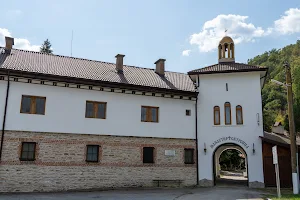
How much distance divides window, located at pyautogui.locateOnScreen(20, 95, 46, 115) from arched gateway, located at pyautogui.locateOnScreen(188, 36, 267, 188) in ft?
A: 32.7

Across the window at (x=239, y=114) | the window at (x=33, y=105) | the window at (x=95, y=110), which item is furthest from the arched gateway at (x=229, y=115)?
the window at (x=33, y=105)

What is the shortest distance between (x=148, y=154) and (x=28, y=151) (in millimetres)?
6977

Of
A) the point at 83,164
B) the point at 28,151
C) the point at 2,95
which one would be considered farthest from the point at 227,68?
the point at 2,95

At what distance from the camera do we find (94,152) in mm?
17031

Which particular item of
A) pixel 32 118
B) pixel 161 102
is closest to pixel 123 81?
pixel 161 102

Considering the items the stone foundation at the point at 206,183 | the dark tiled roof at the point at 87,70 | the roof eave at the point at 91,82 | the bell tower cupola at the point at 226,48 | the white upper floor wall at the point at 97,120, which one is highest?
the bell tower cupola at the point at 226,48

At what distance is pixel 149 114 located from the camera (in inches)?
742

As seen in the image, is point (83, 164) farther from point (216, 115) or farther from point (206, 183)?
point (216, 115)

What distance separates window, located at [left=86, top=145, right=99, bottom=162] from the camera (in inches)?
663

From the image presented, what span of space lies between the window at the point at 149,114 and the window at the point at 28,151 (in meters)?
6.65

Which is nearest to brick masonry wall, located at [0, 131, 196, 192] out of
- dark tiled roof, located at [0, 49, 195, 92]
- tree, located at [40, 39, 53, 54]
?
dark tiled roof, located at [0, 49, 195, 92]

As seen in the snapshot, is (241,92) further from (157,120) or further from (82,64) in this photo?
(82,64)

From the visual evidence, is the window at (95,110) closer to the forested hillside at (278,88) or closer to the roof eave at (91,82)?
the roof eave at (91,82)

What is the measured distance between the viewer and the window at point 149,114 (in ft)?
61.4
